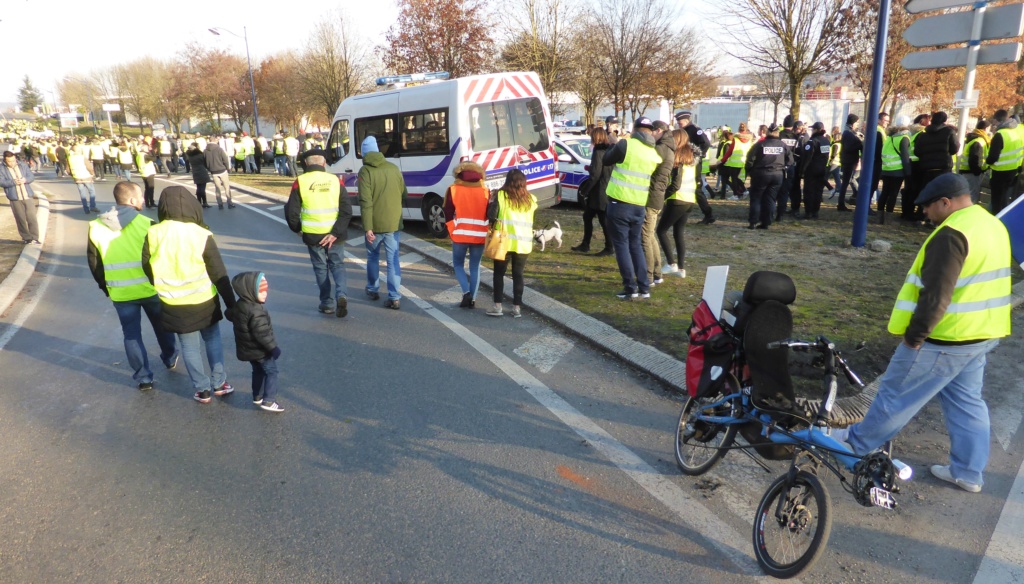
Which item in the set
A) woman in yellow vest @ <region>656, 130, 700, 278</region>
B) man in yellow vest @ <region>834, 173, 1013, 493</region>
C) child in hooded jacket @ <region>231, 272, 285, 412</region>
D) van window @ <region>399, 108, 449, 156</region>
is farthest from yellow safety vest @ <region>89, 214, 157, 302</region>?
van window @ <region>399, 108, 449, 156</region>

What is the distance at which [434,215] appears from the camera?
11305 mm

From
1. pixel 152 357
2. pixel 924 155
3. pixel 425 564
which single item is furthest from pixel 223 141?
pixel 425 564

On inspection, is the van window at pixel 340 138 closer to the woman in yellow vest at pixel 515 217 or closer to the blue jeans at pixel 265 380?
the woman in yellow vest at pixel 515 217

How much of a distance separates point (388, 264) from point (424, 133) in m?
4.51

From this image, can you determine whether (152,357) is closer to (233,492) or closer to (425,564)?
(233,492)

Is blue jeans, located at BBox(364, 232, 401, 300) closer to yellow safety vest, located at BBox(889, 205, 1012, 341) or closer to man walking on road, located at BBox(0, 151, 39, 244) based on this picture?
yellow safety vest, located at BBox(889, 205, 1012, 341)

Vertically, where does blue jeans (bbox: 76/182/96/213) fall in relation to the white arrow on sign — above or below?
below

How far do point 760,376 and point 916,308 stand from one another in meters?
0.85

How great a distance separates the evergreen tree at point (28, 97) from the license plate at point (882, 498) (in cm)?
15900

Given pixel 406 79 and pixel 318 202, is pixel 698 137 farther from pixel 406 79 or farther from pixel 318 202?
pixel 318 202

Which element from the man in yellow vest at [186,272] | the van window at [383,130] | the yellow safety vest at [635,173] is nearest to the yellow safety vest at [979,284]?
the yellow safety vest at [635,173]

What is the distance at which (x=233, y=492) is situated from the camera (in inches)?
144

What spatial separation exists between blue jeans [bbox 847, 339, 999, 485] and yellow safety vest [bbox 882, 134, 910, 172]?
8.63m

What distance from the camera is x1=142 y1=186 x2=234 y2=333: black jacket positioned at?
4582 mm
